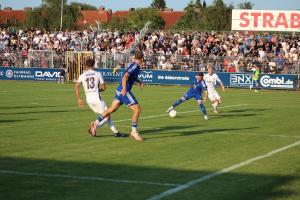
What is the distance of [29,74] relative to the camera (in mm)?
47344

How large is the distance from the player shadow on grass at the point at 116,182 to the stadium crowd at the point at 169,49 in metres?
32.6

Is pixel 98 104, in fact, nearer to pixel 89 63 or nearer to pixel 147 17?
pixel 89 63

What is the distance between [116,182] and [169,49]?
124 feet

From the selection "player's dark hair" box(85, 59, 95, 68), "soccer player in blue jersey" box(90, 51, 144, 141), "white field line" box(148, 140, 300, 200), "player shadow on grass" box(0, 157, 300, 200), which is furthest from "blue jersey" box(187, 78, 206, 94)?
"player shadow on grass" box(0, 157, 300, 200)

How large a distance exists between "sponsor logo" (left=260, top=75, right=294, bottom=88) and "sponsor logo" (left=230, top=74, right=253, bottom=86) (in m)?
0.86

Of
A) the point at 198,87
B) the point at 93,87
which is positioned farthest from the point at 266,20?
the point at 93,87

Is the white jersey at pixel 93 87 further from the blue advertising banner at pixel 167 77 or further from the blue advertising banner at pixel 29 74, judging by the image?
the blue advertising banner at pixel 29 74

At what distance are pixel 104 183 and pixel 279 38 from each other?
40415 millimetres

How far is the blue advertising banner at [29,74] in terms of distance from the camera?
4672cm

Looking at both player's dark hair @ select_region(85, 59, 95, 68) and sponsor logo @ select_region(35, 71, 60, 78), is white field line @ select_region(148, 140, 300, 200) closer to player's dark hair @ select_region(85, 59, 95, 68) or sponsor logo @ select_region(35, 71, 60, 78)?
player's dark hair @ select_region(85, 59, 95, 68)

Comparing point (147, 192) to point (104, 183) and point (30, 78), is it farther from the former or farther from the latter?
point (30, 78)

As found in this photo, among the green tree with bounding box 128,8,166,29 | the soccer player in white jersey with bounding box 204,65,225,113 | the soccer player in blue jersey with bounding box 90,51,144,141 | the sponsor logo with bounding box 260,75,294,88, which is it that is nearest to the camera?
the soccer player in blue jersey with bounding box 90,51,144,141

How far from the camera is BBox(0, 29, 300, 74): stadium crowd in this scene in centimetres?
4331

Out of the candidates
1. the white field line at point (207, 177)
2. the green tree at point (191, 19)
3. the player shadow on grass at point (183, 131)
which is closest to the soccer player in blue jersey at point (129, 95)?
the player shadow on grass at point (183, 131)
